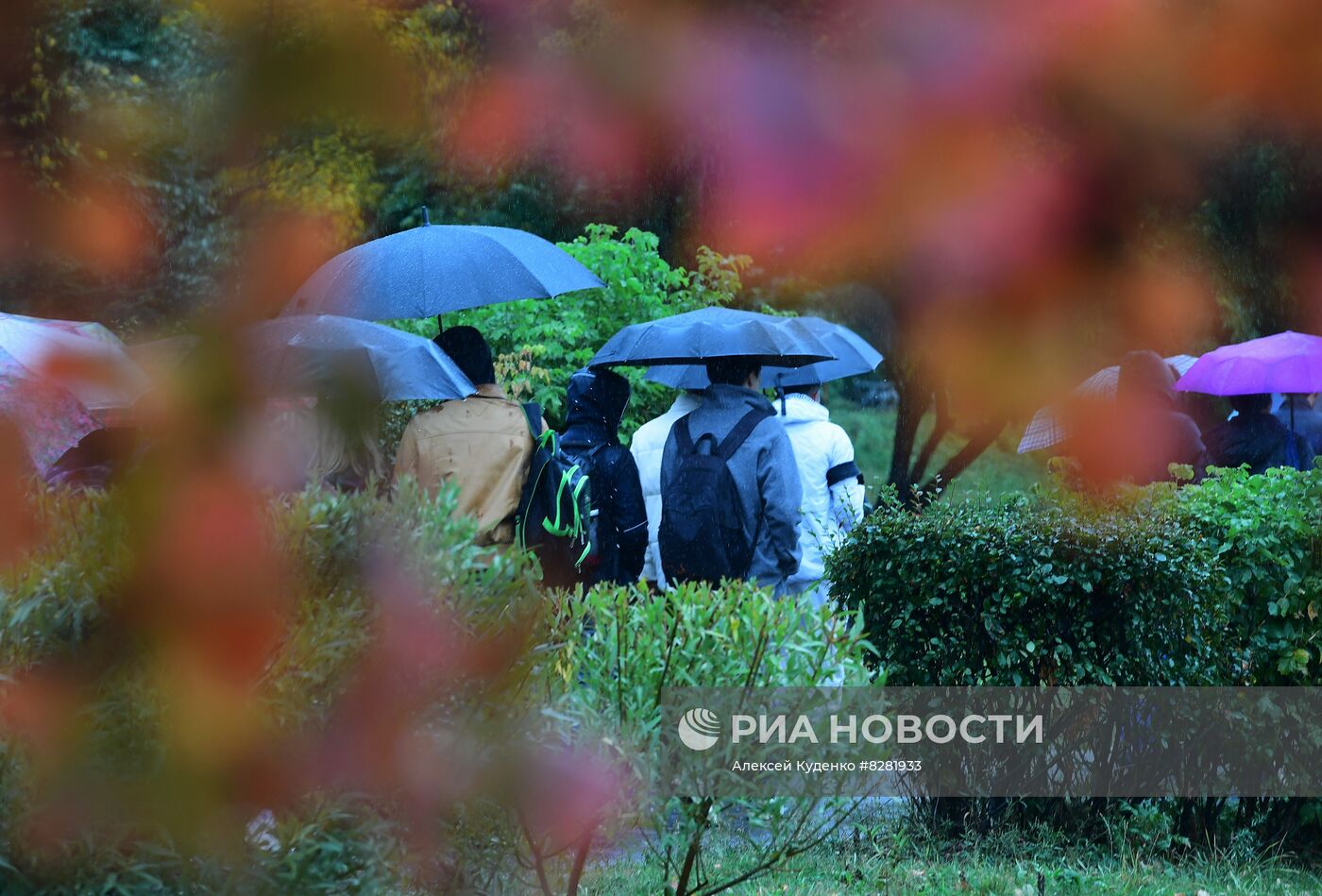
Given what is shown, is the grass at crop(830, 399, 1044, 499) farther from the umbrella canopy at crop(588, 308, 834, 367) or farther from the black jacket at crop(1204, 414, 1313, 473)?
the umbrella canopy at crop(588, 308, 834, 367)

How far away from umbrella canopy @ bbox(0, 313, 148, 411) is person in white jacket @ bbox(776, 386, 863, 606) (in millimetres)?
4463

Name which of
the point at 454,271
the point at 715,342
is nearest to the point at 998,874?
the point at 715,342

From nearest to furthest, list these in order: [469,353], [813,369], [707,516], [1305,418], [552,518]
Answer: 1. [552,518]
2. [469,353]
3. [707,516]
4. [813,369]
5. [1305,418]

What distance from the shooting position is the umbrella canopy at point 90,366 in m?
0.78

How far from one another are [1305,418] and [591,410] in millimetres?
4725

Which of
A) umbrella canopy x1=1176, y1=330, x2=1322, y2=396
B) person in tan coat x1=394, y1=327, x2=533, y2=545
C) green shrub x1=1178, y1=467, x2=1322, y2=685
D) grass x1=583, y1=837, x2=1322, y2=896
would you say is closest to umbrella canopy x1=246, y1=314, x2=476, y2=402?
grass x1=583, y1=837, x2=1322, y2=896

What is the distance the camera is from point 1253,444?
677 cm

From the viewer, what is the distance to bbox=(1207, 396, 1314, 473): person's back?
673 centimetres

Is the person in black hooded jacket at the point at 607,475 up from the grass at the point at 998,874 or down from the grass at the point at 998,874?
up

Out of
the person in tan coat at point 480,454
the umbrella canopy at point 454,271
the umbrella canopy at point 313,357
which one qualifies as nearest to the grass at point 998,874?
the person in tan coat at point 480,454

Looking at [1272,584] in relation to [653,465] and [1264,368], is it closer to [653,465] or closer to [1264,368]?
[653,465]

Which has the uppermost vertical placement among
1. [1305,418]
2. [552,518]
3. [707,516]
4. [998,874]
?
[552,518]

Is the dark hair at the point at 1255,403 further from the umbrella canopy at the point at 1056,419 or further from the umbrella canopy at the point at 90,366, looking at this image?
the umbrella canopy at the point at 90,366

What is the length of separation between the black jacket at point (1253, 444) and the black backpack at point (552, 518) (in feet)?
12.4
